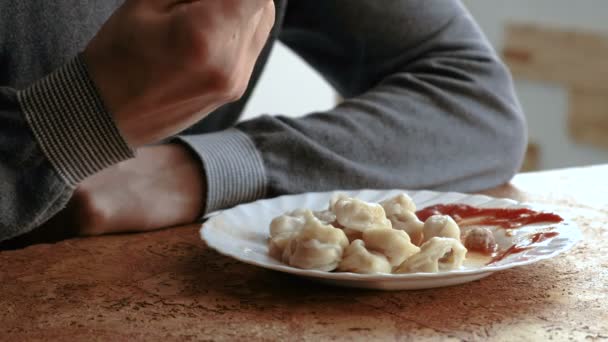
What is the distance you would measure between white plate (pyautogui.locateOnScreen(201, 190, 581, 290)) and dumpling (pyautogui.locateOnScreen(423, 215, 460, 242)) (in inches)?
1.2

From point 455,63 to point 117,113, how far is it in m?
0.55

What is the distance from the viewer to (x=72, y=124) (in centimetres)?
76

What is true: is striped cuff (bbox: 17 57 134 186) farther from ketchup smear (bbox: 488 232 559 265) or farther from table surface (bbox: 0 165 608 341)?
ketchup smear (bbox: 488 232 559 265)

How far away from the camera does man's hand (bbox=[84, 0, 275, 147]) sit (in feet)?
2.28

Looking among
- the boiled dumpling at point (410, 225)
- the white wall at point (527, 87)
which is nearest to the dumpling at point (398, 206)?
the boiled dumpling at point (410, 225)

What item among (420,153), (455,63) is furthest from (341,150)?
(455,63)

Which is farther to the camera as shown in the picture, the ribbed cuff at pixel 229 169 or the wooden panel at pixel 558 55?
the wooden panel at pixel 558 55

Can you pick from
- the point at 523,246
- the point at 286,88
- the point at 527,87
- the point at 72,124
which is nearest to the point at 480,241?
the point at 523,246

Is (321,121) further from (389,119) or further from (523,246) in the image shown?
(523,246)

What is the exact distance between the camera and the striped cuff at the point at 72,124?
760 millimetres

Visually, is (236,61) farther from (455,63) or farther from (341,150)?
(455,63)

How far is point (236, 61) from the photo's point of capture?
0.73 meters

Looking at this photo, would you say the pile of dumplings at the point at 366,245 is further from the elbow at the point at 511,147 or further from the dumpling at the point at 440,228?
the elbow at the point at 511,147

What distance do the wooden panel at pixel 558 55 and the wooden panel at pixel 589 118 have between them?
0.03 metres
